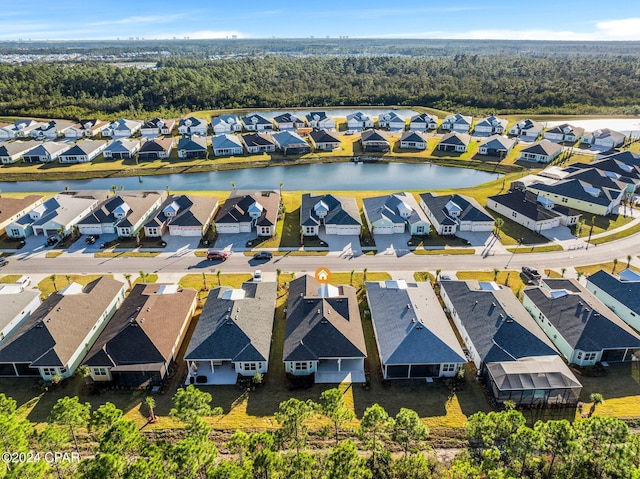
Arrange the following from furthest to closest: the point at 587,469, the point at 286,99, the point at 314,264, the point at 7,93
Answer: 1. the point at 286,99
2. the point at 7,93
3. the point at 314,264
4. the point at 587,469

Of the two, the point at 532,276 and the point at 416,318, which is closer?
the point at 416,318

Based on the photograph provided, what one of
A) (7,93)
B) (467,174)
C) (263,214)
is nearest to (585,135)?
(467,174)

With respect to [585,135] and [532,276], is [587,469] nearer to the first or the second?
[532,276]

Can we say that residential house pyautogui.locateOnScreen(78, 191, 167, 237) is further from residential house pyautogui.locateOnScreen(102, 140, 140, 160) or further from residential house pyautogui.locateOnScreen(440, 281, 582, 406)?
residential house pyautogui.locateOnScreen(440, 281, 582, 406)

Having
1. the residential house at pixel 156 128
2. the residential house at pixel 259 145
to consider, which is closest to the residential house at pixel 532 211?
the residential house at pixel 259 145

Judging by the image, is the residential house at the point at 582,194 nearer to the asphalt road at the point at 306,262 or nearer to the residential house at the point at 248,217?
the asphalt road at the point at 306,262

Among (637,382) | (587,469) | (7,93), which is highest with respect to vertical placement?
(7,93)

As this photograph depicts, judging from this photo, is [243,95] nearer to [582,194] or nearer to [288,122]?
[288,122]

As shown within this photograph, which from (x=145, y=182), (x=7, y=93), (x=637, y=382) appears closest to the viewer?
(x=637, y=382)
